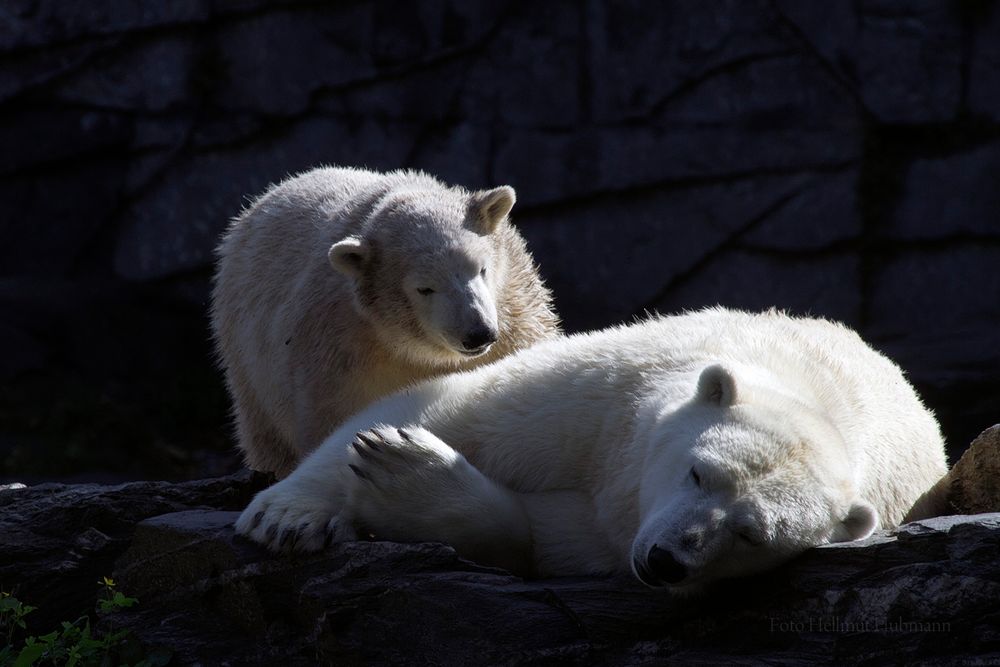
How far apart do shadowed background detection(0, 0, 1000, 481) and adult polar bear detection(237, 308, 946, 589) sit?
5.68m

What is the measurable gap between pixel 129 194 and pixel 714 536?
343 inches

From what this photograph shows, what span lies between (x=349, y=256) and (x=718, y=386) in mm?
2393

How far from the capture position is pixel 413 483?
3.39 m

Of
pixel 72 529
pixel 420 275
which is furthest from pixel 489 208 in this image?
pixel 72 529

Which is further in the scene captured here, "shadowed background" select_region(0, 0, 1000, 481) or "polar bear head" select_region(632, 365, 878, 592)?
"shadowed background" select_region(0, 0, 1000, 481)

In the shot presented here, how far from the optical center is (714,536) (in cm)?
291

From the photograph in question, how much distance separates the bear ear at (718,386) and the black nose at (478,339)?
178 centimetres

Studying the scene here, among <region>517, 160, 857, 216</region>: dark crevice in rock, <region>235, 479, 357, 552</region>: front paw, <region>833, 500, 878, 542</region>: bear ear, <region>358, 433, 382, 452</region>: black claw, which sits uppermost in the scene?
<region>358, 433, 382, 452</region>: black claw

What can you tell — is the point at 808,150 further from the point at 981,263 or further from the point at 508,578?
the point at 508,578

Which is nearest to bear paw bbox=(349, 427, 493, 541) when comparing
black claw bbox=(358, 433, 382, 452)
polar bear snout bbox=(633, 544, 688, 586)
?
black claw bbox=(358, 433, 382, 452)

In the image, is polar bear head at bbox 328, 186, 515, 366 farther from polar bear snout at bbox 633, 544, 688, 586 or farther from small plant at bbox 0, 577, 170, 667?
polar bear snout at bbox 633, 544, 688, 586

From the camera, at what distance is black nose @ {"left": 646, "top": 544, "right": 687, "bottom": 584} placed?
286cm

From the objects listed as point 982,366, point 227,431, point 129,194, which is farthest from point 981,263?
point 129,194

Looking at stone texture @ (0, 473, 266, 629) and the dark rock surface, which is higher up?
the dark rock surface
